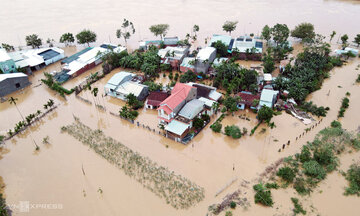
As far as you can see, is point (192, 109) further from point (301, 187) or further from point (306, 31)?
point (306, 31)

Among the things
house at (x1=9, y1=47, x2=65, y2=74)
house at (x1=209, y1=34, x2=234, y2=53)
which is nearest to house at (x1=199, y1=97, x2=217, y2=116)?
house at (x1=209, y1=34, x2=234, y2=53)

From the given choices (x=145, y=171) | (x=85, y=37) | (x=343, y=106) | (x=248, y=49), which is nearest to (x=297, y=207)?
(x=145, y=171)

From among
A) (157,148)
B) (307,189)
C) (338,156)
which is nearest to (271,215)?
(307,189)

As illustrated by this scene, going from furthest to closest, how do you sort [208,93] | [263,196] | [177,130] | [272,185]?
[208,93]
[177,130]
[272,185]
[263,196]

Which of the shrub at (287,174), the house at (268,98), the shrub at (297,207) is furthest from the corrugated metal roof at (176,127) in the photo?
the shrub at (297,207)

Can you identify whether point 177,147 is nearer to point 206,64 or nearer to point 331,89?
point 206,64

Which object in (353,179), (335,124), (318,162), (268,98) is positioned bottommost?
(353,179)

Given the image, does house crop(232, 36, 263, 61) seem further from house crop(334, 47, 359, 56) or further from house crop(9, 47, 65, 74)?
house crop(9, 47, 65, 74)
